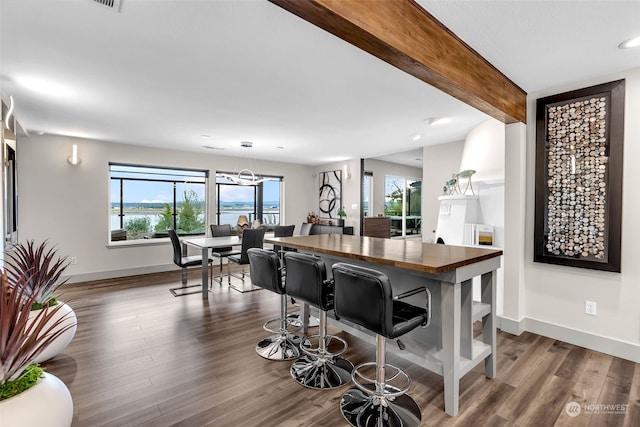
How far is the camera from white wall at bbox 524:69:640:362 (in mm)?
2564

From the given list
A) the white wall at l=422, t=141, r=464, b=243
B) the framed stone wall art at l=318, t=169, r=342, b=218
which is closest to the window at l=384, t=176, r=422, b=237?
the framed stone wall art at l=318, t=169, r=342, b=218

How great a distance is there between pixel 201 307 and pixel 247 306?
1.98 feet

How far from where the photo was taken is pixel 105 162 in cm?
538

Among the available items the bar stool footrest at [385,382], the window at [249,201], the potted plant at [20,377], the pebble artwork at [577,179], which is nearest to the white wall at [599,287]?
the pebble artwork at [577,179]

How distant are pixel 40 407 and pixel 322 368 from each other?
168 cm

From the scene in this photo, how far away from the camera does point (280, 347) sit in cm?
277

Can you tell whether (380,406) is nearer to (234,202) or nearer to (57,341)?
(57,341)

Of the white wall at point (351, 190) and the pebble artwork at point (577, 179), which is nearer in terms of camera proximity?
the pebble artwork at point (577, 179)

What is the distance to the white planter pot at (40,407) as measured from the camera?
1.30 m

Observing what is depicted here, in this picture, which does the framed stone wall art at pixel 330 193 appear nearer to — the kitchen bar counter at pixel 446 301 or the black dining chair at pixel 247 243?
the black dining chair at pixel 247 243

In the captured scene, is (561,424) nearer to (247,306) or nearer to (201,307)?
(247,306)

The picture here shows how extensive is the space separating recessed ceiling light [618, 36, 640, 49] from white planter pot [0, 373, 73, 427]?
4.14 meters

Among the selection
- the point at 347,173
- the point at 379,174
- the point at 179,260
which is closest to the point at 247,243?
the point at 179,260

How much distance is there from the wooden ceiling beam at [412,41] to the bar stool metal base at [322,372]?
226 cm
